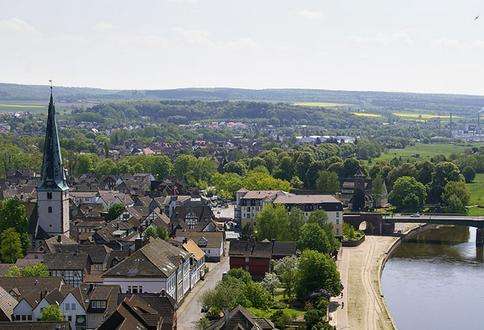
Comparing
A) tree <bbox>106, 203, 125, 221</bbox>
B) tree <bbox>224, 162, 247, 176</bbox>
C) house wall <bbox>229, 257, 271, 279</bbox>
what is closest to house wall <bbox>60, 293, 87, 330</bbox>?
house wall <bbox>229, 257, 271, 279</bbox>

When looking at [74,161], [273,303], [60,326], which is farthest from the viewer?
[74,161]

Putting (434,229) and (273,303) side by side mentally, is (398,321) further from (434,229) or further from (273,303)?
(434,229)

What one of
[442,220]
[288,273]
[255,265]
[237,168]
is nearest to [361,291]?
[288,273]

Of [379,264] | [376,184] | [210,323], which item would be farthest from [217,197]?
[210,323]

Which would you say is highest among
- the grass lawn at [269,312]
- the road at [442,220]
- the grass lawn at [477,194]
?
the grass lawn at [269,312]

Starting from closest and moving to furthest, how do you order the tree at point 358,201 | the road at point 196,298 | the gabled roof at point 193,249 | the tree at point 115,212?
the road at point 196,298
the gabled roof at point 193,249
the tree at point 115,212
the tree at point 358,201

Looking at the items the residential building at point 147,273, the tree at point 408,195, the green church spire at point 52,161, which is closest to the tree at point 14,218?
the green church spire at point 52,161

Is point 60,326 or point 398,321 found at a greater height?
point 60,326

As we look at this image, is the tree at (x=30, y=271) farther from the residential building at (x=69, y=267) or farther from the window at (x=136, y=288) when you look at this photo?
the window at (x=136, y=288)
